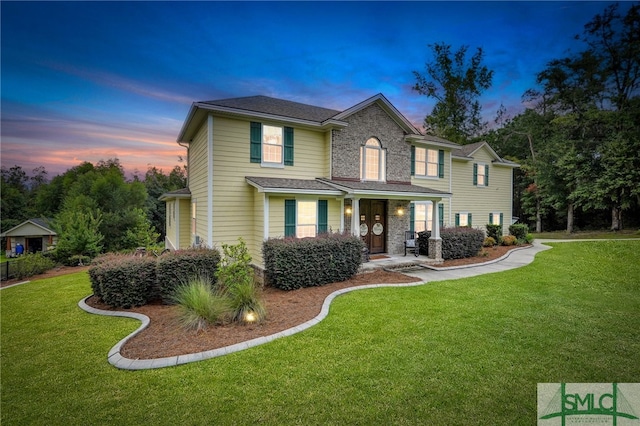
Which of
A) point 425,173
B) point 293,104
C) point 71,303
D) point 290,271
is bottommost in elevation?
point 71,303

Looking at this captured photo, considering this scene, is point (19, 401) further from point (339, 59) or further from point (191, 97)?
point (339, 59)

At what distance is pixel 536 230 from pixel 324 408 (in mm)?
34330

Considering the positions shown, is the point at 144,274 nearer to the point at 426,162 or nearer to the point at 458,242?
the point at 458,242

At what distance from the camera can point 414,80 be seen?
30.0 metres

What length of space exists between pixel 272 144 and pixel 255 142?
0.68 m

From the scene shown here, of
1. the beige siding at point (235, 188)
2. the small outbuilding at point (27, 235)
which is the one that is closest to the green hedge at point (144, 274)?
the beige siding at point (235, 188)

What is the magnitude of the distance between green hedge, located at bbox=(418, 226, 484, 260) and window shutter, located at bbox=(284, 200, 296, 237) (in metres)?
6.27

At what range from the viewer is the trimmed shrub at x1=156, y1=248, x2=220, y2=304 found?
7074mm

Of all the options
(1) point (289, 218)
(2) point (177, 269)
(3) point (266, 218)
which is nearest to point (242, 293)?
(2) point (177, 269)

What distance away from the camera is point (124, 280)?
6.70 meters

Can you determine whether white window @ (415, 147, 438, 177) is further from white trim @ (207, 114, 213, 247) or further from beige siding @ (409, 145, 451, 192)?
white trim @ (207, 114, 213, 247)

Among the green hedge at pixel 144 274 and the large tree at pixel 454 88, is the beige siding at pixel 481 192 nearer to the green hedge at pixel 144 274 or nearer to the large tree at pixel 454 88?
the large tree at pixel 454 88

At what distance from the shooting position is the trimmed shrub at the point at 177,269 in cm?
707

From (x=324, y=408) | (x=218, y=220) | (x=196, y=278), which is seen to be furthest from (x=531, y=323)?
(x=218, y=220)
